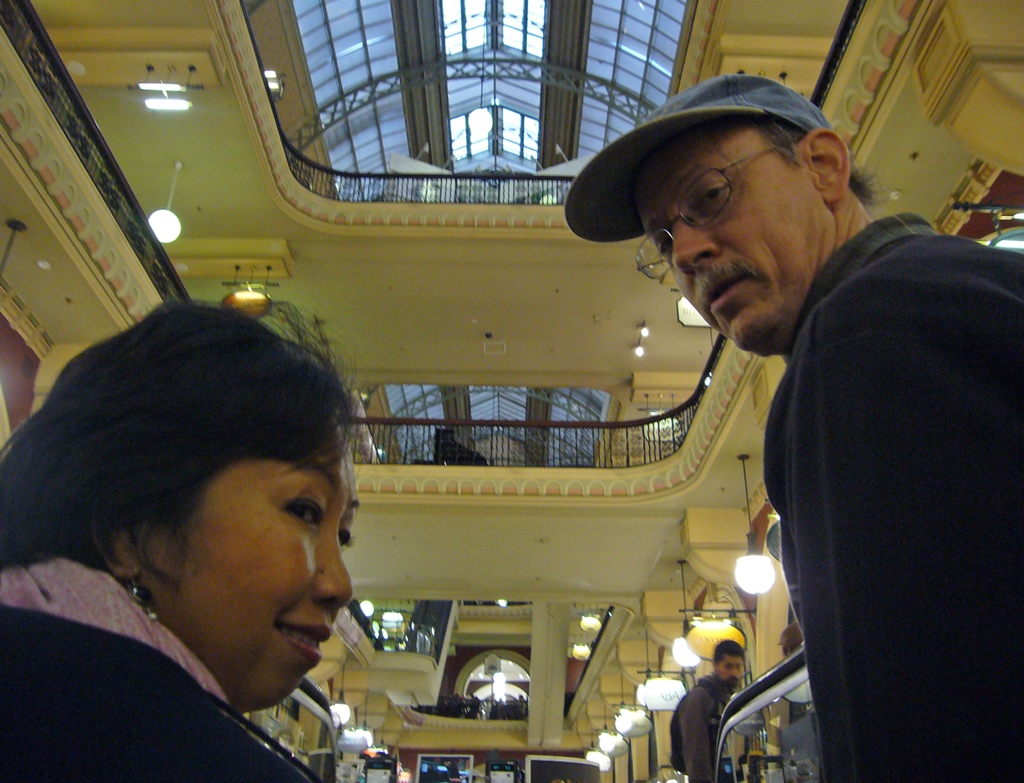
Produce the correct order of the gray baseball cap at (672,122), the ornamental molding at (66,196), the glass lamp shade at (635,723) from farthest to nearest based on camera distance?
the glass lamp shade at (635,723) < the ornamental molding at (66,196) < the gray baseball cap at (672,122)

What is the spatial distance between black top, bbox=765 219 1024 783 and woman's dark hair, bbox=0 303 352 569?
1.94 feet

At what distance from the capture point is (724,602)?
11.1 meters

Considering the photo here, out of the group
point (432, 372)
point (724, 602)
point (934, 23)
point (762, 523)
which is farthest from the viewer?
point (432, 372)

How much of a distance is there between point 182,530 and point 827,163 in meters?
1.04

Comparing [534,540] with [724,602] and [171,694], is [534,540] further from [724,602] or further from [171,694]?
[171,694]

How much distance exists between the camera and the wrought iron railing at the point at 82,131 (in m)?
5.75

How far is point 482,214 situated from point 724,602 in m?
6.38

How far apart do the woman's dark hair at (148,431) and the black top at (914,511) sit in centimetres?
59

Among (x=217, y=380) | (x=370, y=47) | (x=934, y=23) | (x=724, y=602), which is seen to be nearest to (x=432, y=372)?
(x=724, y=602)

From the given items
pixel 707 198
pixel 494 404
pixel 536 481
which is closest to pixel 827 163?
pixel 707 198

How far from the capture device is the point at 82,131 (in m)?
6.57

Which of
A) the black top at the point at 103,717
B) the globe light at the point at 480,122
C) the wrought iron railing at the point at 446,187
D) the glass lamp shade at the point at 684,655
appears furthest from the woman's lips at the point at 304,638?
the globe light at the point at 480,122

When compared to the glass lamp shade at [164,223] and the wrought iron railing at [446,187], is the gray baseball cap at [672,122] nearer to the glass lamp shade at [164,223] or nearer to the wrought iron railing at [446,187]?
the glass lamp shade at [164,223]

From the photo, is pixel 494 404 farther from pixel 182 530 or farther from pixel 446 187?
pixel 182 530
